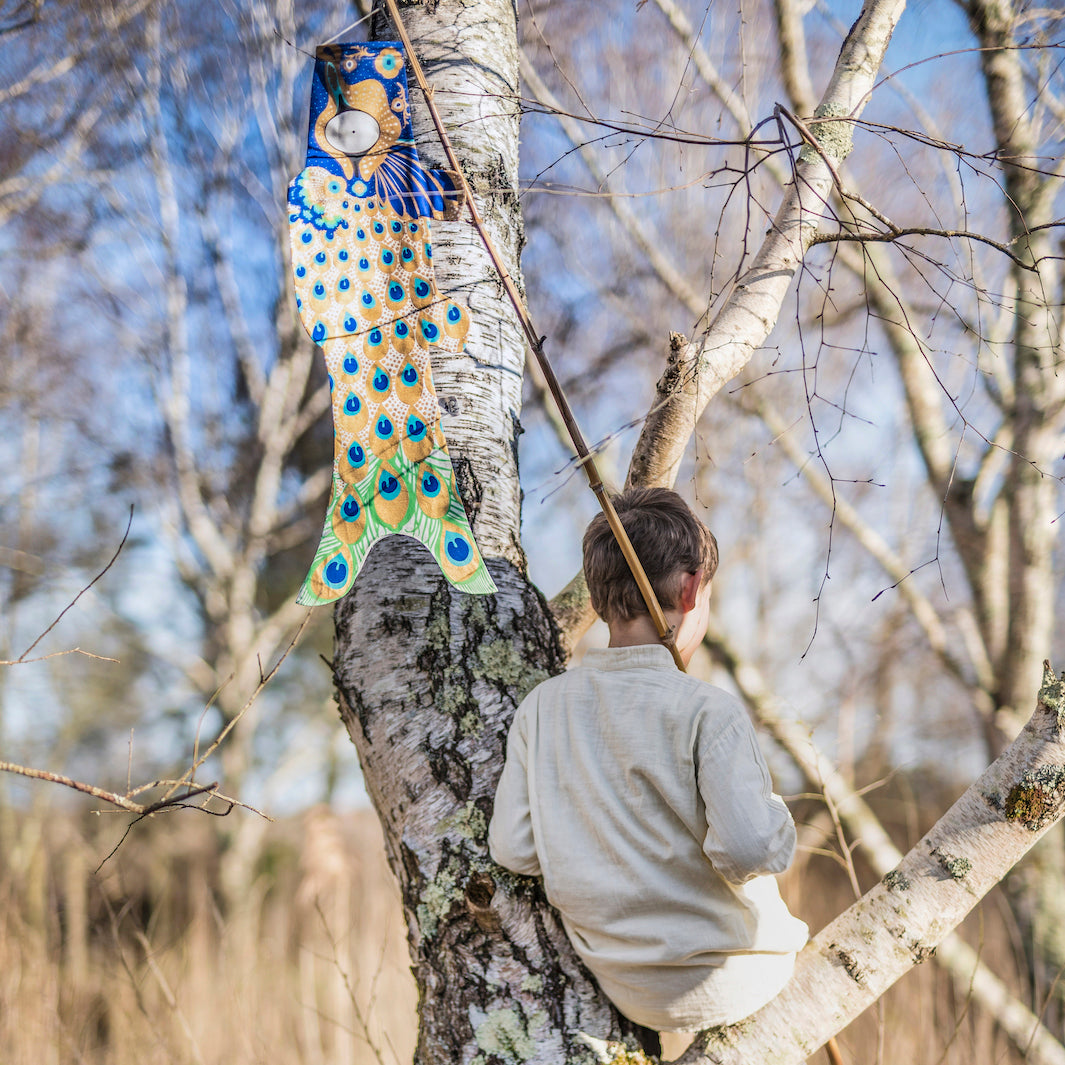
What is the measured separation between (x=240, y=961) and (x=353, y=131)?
394cm

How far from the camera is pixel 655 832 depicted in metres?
1.21

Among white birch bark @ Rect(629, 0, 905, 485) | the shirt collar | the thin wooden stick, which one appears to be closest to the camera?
the thin wooden stick

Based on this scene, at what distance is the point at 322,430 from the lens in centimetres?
647

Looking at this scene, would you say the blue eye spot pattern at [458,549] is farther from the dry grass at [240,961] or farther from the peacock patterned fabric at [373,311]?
the dry grass at [240,961]

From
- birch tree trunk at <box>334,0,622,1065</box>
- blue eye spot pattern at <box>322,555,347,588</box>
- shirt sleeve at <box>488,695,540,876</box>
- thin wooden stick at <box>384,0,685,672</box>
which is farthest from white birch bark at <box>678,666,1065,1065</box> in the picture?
blue eye spot pattern at <box>322,555,347,588</box>

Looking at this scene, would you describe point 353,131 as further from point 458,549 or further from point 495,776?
point 495,776

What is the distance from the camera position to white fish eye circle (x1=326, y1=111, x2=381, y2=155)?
1522 millimetres

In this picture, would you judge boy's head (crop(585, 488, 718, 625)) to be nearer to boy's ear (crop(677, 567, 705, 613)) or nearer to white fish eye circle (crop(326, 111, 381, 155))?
boy's ear (crop(677, 567, 705, 613))

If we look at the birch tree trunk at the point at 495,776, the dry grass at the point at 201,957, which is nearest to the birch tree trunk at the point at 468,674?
the birch tree trunk at the point at 495,776

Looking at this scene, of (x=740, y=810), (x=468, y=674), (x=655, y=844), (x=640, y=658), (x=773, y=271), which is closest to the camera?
(x=740, y=810)

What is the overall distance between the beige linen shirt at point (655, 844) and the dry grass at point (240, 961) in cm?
67

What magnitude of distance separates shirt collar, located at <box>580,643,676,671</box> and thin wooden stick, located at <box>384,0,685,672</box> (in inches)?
0.9

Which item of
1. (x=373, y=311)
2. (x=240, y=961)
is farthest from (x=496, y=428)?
(x=240, y=961)

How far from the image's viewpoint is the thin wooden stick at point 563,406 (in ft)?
3.53
